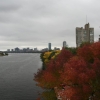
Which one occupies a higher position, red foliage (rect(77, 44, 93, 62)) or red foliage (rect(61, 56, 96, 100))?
red foliage (rect(77, 44, 93, 62))

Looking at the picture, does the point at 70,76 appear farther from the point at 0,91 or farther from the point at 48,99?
the point at 0,91

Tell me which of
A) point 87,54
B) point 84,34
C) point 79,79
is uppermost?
point 84,34

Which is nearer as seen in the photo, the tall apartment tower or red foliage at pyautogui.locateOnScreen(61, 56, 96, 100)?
red foliage at pyautogui.locateOnScreen(61, 56, 96, 100)

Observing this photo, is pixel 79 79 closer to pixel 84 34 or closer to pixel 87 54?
pixel 87 54

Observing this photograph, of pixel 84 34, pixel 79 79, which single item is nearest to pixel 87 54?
pixel 79 79

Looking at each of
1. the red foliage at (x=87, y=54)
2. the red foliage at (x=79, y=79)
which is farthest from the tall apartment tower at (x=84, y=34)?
the red foliage at (x=79, y=79)

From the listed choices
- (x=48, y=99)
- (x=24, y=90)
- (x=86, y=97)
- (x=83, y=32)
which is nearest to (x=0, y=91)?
(x=24, y=90)

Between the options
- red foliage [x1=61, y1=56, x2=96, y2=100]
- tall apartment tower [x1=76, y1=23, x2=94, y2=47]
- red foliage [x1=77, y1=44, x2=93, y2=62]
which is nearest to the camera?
red foliage [x1=61, y1=56, x2=96, y2=100]

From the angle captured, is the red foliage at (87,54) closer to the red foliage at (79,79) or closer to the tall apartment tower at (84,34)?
the red foliage at (79,79)

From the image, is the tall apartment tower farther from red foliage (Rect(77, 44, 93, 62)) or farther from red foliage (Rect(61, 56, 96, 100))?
red foliage (Rect(61, 56, 96, 100))

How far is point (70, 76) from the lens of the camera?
939 inches

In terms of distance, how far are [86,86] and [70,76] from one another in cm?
215

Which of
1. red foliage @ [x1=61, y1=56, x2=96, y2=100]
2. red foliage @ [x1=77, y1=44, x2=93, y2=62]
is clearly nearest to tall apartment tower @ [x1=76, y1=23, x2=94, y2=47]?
red foliage @ [x1=77, y1=44, x2=93, y2=62]

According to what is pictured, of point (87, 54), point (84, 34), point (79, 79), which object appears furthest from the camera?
point (84, 34)
